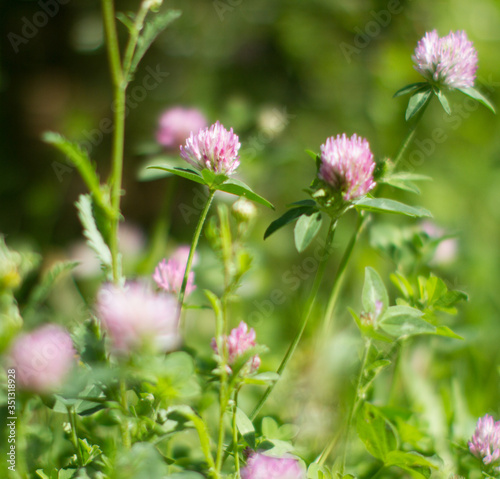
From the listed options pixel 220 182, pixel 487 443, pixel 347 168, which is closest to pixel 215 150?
pixel 220 182

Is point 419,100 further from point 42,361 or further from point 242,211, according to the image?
point 42,361

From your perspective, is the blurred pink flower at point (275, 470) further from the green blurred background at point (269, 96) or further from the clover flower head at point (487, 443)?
the green blurred background at point (269, 96)

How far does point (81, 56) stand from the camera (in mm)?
2184

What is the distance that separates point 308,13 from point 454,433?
6.28ft

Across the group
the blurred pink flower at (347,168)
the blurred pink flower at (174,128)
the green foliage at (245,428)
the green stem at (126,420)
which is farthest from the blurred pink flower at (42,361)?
the blurred pink flower at (174,128)

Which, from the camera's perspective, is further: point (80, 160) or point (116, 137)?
point (116, 137)

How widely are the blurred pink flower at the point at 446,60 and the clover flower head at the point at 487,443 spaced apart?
1.26 ft

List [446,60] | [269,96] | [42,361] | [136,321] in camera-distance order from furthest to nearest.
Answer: [269,96], [446,60], [42,361], [136,321]

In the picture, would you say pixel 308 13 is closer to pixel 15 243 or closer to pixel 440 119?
pixel 440 119

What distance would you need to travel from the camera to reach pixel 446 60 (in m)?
0.66

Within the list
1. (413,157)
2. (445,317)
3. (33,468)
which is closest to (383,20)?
(413,157)

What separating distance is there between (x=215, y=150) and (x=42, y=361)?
26cm

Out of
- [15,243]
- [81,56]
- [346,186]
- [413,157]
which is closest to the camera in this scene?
[346,186]

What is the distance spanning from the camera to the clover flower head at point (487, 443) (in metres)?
0.61
